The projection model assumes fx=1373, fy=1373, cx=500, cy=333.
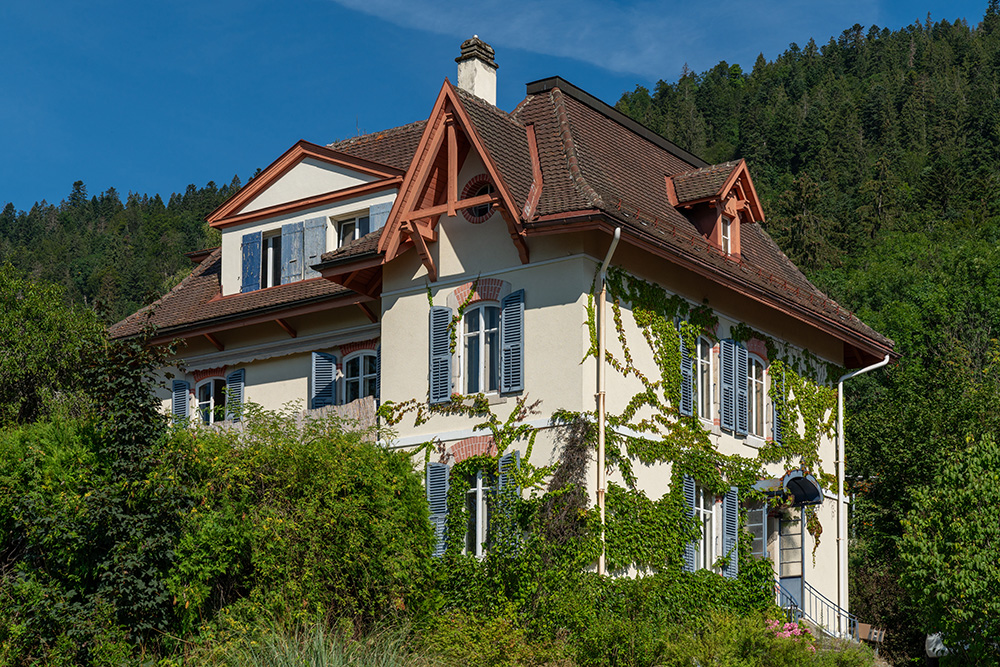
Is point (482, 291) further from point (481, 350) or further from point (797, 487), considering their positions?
point (797, 487)

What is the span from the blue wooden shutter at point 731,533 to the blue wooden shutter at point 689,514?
0.81 metres

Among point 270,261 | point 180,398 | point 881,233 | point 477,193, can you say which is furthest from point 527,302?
point 881,233

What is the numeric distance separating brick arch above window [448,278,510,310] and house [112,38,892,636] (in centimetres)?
4

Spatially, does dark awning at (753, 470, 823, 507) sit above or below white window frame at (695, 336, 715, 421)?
below

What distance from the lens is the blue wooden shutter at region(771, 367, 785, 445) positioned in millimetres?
27672

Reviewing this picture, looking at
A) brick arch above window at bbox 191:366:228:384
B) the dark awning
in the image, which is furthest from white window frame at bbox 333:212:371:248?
the dark awning

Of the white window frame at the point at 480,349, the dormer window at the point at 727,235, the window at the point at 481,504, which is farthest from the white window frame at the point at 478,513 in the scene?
the dormer window at the point at 727,235

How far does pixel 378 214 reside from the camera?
1109 inches

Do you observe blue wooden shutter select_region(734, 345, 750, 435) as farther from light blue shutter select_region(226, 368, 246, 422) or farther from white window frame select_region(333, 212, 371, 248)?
light blue shutter select_region(226, 368, 246, 422)

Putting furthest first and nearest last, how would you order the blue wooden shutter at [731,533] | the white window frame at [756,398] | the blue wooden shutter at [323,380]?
the blue wooden shutter at [323,380] → the white window frame at [756,398] → the blue wooden shutter at [731,533]

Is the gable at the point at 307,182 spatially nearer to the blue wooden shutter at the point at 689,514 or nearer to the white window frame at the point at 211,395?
the white window frame at the point at 211,395

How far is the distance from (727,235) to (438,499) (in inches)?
324

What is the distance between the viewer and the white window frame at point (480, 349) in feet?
79.4

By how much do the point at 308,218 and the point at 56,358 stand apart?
6722 mm
